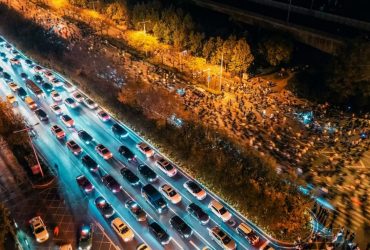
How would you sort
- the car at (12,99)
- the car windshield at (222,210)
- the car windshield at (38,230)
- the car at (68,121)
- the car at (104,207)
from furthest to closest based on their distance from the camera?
the car at (12,99)
the car at (68,121)
the car at (104,207)
the car windshield at (222,210)
the car windshield at (38,230)

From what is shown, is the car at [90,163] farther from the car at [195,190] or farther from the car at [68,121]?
the car at [195,190]

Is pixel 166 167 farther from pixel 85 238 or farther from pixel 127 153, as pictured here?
pixel 85 238

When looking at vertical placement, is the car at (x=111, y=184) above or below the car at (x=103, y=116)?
below

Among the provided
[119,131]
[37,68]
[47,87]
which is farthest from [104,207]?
[37,68]

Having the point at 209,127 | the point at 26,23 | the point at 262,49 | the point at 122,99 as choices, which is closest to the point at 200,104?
the point at 209,127

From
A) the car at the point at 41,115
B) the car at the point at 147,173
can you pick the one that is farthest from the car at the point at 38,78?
the car at the point at 147,173

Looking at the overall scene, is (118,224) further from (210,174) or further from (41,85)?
(41,85)

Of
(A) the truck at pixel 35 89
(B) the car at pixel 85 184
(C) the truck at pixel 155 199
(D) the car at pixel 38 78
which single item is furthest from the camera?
(D) the car at pixel 38 78

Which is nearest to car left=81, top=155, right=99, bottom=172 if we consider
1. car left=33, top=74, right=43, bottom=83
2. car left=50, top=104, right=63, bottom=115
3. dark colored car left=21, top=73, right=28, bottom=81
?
car left=50, top=104, right=63, bottom=115
